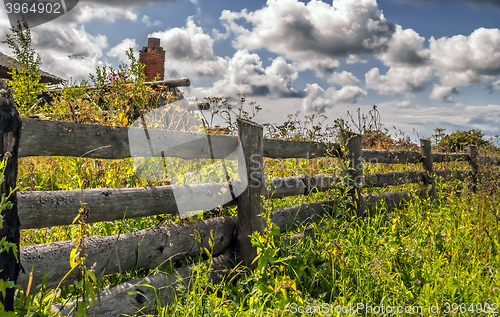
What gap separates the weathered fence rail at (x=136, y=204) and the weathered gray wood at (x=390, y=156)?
1.50 meters

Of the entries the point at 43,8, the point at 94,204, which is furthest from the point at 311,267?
the point at 43,8

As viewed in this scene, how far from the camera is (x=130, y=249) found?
87.7 inches

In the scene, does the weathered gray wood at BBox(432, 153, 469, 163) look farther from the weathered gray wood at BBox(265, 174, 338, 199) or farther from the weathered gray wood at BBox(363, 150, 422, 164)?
the weathered gray wood at BBox(265, 174, 338, 199)

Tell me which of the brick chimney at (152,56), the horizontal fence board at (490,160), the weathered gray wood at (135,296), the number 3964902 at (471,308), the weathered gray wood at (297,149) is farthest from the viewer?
the brick chimney at (152,56)

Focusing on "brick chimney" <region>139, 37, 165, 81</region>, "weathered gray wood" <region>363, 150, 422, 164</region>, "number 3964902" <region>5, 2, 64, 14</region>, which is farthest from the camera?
"brick chimney" <region>139, 37, 165, 81</region>

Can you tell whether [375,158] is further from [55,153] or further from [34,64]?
[34,64]

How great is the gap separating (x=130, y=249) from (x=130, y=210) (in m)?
0.27

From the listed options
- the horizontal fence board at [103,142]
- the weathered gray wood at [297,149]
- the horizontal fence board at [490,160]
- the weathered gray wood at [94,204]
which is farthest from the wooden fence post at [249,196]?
the horizontal fence board at [490,160]

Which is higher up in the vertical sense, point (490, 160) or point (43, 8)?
point (43, 8)

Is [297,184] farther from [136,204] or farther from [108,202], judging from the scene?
[108,202]

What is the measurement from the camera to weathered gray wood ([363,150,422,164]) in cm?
465

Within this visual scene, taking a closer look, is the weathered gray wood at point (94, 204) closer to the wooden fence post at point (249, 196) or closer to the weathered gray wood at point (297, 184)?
the wooden fence post at point (249, 196)

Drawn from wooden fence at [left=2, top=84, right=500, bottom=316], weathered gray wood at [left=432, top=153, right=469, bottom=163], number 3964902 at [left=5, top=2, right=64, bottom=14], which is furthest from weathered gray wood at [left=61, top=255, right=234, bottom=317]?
weathered gray wood at [left=432, top=153, right=469, bottom=163]

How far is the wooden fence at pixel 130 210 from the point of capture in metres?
1.90
